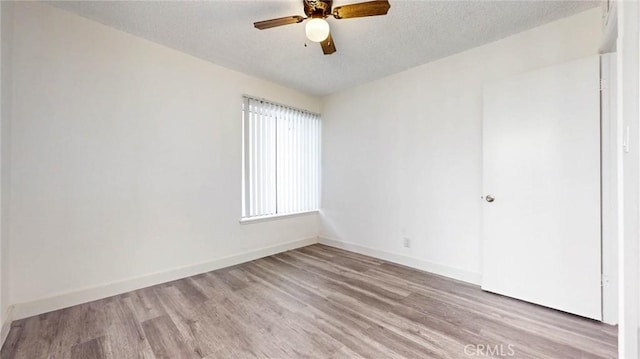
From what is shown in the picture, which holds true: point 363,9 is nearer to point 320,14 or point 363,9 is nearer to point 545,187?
point 320,14

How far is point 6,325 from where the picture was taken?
183 cm

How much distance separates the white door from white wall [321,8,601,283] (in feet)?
0.67

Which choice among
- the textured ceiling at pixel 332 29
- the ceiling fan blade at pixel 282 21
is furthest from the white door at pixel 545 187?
the ceiling fan blade at pixel 282 21

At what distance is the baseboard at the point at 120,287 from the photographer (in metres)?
2.07

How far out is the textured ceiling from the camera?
6.88ft

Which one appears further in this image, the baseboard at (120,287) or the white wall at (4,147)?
the baseboard at (120,287)

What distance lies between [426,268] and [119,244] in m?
3.30

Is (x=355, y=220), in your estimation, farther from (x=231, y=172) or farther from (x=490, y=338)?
(x=490, y=338)

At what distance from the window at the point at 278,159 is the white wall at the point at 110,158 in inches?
7.9

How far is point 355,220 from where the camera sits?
392 centimetres

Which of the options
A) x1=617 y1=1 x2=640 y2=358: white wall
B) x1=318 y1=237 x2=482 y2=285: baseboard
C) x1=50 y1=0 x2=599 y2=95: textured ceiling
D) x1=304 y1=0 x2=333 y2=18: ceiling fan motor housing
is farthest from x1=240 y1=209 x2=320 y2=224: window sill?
x1=617 y1=1 x2=640 y2=358: white wall

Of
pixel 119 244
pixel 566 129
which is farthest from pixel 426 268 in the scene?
pixel 119 244

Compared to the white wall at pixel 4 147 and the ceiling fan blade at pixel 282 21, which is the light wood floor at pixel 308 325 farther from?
the ceiling fan blade at pixel 282 21

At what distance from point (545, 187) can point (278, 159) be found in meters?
3.07
